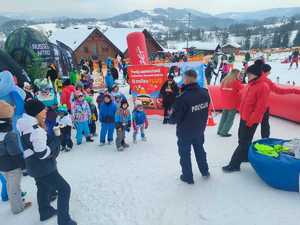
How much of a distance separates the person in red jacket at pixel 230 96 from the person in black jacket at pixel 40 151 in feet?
13.3

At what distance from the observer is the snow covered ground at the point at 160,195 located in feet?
12.0

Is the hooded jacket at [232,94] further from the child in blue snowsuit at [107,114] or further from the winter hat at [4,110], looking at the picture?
the winter hat at [4,110]

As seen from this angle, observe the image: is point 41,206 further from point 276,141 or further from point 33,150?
point 276,141

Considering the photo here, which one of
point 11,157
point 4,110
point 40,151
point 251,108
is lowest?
point 11,157

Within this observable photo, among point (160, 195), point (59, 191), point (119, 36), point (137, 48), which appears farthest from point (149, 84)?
point (119, 36)

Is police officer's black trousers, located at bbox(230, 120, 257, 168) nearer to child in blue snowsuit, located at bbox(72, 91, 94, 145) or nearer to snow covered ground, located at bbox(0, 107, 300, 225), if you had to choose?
snow covered ground, located at bbox(0, 107, 300, 225)

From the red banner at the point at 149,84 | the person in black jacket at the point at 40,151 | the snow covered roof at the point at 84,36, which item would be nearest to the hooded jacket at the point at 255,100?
the person in black jacket at the point at 40,151

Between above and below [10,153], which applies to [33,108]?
above

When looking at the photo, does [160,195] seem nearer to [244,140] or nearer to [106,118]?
[244,140]

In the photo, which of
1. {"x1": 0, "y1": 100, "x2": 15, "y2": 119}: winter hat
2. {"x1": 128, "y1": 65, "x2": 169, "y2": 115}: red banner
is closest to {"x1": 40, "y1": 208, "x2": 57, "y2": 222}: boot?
{"x1": 0, "y1": 100, "x2": 15, "y2": 119}: winter hat

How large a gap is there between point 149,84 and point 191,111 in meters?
4.73

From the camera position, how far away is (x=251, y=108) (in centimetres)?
449

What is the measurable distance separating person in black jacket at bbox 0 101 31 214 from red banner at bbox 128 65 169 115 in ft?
17.3

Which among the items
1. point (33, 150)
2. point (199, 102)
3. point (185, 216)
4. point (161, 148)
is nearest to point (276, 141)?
point (199, 102)
